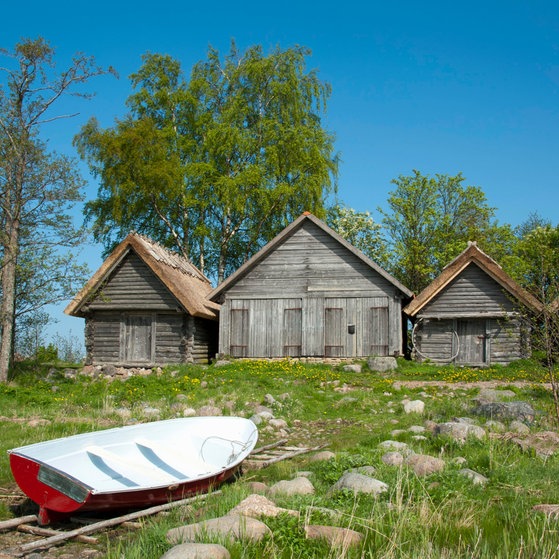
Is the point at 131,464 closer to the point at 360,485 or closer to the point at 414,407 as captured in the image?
the point at 360,485

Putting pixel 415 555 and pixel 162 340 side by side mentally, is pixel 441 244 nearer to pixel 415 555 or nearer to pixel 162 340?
pixel 162 340

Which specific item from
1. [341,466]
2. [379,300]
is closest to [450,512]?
[341,466]

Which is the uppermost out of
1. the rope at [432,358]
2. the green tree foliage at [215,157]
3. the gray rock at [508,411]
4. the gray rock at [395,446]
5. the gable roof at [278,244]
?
the green tree foliage at [215,157]

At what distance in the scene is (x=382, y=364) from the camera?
23.1 meters

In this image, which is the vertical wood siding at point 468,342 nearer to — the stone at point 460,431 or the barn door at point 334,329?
the barn door at point 334,329

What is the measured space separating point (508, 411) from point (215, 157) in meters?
26.5

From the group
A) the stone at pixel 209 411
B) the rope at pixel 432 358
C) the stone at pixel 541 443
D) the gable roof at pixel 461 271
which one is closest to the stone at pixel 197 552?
the stone at pixel 541 443

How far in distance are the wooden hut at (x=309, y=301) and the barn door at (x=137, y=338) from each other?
2841mm

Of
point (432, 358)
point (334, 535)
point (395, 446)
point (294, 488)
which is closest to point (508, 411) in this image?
point (395, 446)

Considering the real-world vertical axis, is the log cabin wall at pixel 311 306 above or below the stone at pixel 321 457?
above

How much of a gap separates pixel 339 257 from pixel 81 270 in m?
9.85

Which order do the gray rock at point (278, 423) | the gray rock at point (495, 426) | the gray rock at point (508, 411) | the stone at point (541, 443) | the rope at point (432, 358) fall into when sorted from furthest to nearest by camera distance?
the rope at point (432, 358) → the gray rock at point (278, 423) → the gray rock at point (508, 411) → the gray rock at point (495, 426) → the stone at point (541, 443)

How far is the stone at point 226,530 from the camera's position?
560 cm

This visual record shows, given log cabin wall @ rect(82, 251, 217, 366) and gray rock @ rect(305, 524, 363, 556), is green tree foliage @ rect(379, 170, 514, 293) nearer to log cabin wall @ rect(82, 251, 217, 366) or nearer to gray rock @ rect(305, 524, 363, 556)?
log cabin wall @ rect(82, 251, 217, 366)
